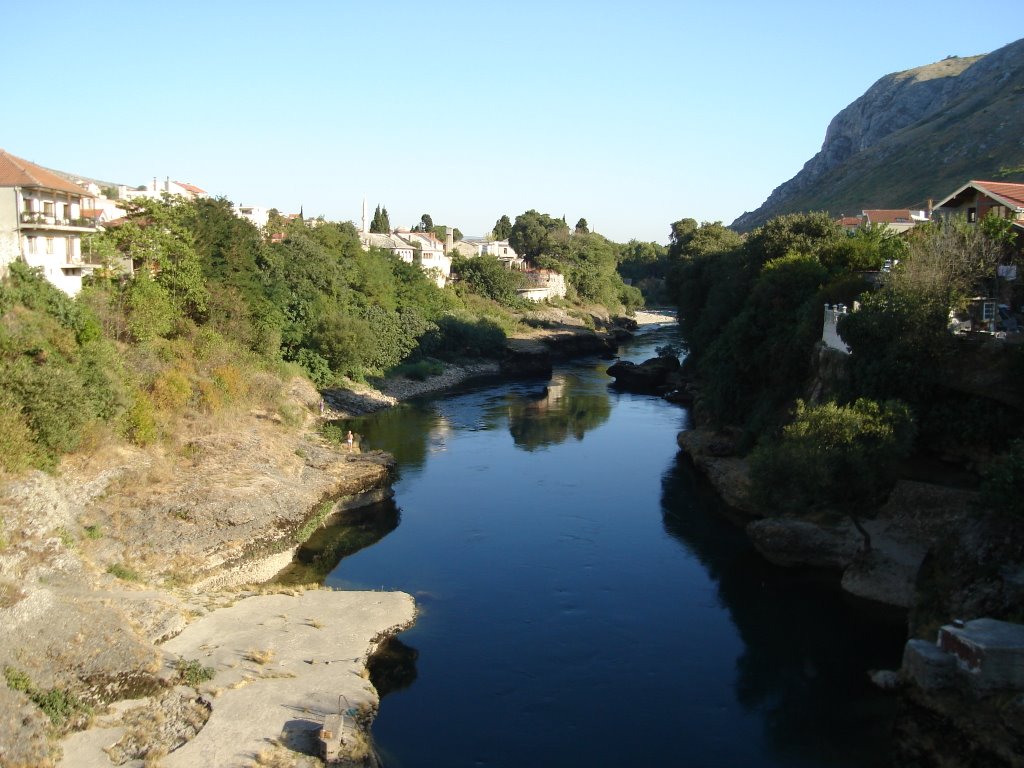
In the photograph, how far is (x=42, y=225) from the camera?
103 ft

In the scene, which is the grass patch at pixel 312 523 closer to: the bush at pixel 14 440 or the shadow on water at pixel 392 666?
the shadow on water at pixel 392 666

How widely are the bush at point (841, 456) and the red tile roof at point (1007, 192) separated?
1188 cm

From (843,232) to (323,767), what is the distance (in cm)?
4039

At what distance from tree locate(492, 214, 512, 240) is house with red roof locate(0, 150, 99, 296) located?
4004 inches

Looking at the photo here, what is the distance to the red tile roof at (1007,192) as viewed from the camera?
3057 centimetres

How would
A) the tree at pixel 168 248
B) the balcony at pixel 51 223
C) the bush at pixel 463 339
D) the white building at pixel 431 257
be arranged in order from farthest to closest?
1. the white building at pixel 431 257
2. the bush at pixel 463 339
3. the tree at pixel 168 248
4. the balcony at pixel 51 223

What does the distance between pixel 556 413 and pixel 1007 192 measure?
2491 cm

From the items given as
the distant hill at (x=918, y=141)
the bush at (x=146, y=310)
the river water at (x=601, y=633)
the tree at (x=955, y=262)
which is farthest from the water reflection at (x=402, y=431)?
the distant hill at (x=918, y=141)

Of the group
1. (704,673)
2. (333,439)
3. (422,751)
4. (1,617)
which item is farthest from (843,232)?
(1,617)

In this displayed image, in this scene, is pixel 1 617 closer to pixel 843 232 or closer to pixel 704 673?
pixel 704 673

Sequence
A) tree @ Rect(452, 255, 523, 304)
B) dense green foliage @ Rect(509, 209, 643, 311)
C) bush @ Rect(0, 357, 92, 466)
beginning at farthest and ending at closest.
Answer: dense green foliage @ Rect(509, 209, 643, 311) → tree @ Rect(452, 255, 523, 304) → bush @ Rect(0, 357, 92, 466)

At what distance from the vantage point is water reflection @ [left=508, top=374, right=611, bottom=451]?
42875mm

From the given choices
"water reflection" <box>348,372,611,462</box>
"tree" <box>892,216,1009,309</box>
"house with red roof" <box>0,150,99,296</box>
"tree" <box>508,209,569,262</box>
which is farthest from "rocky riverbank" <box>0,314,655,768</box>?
"tree" <box>508,209,569,262</box>

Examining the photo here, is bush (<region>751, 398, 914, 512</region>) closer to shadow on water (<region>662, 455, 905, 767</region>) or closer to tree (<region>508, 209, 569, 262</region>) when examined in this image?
shadow on water (<region>662, 455, 905, 767</region>)
